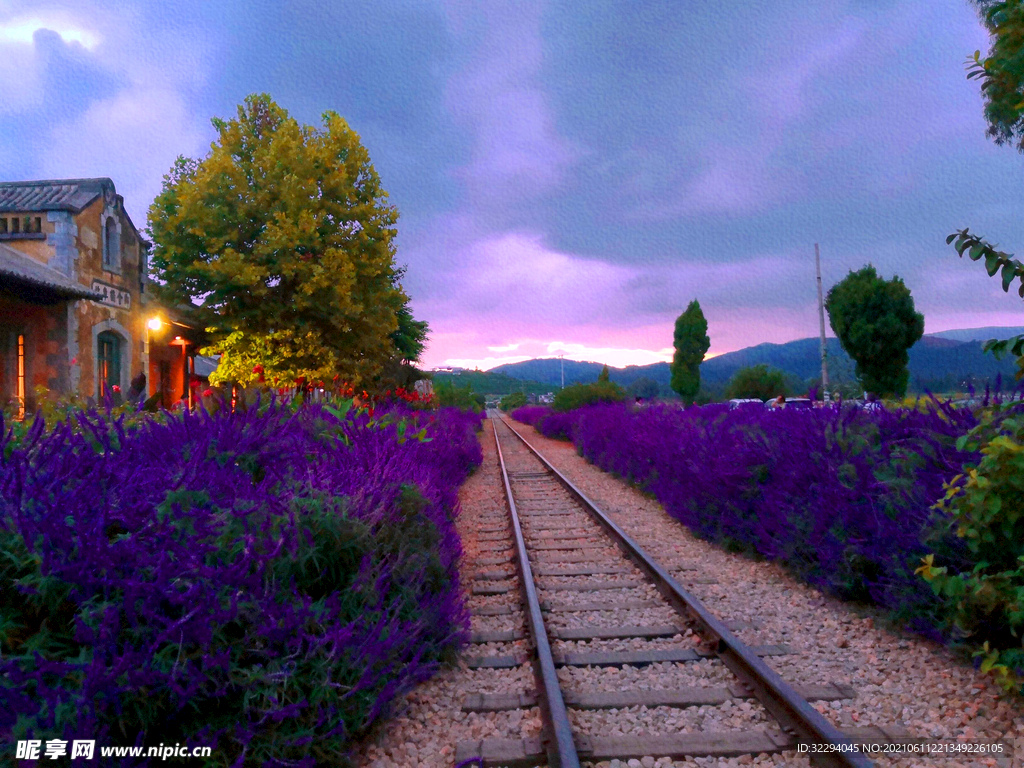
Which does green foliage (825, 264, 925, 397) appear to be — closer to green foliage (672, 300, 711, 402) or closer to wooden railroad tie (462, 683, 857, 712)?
green foliage (672, 300, 711, 402)

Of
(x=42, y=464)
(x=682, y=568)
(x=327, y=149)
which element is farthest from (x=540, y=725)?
(x=327, y=149)

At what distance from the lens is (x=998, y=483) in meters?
3.53

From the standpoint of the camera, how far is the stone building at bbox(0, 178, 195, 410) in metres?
14.9

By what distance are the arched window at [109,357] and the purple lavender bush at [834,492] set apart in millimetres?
15137

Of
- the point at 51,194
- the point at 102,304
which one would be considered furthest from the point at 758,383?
the point at 51,194

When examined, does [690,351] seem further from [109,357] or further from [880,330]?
[109,357]

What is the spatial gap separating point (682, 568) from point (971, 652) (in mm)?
3143

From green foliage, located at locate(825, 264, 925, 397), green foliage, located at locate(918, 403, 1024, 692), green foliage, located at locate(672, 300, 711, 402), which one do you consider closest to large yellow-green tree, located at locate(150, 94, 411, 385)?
green foliage, located at locate(918, 403, 1024, 692)

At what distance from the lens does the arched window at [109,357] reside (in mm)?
17281

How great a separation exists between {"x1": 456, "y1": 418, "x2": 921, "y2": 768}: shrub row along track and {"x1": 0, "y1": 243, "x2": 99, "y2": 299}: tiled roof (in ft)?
33.1

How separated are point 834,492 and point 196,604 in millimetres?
5098

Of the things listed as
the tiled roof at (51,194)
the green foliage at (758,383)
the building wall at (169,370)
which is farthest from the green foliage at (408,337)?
the green foliage at (758,383)

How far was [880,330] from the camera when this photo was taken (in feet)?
110

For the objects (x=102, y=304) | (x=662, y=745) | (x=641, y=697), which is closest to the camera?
(x=662, y=745)
